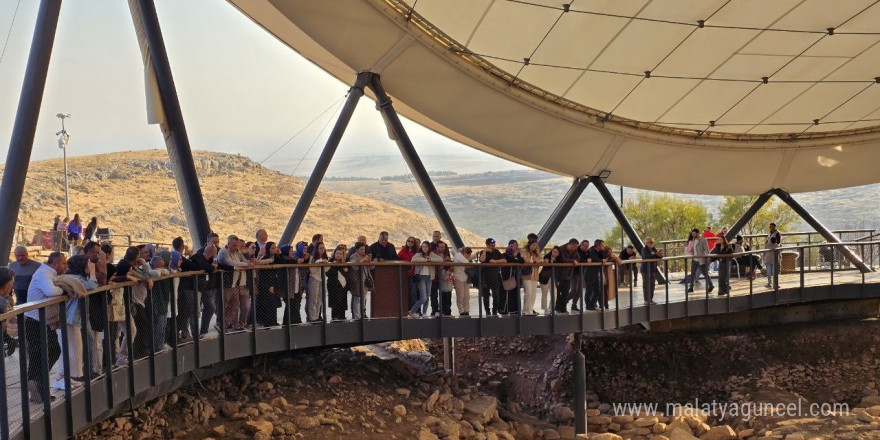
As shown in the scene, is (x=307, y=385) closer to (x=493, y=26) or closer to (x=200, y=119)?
(x=493, y=26)

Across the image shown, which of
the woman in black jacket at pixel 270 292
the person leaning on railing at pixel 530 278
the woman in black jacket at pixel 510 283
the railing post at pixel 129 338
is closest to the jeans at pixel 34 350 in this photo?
the railing post at pixel 129 338

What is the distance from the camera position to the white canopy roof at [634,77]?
74.3 feet

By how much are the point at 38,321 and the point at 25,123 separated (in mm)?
6386

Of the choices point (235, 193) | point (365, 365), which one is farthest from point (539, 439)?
point (235, 193)

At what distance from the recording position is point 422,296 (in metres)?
17.1

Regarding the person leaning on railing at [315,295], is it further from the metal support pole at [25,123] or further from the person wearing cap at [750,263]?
the person wearing cap at [750,263]

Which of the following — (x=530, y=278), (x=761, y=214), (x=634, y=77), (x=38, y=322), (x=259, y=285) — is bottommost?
(x=761, y=214)

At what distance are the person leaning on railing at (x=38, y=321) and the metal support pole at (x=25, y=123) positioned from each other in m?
4.85

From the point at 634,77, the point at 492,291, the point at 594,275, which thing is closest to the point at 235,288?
the point at 492,291

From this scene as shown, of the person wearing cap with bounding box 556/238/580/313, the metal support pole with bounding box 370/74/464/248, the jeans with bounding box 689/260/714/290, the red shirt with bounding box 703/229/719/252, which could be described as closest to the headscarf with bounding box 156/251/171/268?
the person wearing cap with bounding box 556/238/580/313

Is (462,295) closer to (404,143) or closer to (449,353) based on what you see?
(449,353)

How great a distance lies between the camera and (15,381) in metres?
9.28

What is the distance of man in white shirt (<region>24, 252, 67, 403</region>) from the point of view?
30.2 ft

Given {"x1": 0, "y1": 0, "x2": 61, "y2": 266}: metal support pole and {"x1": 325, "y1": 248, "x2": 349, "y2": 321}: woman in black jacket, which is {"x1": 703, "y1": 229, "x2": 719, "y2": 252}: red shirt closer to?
{"x1": 325, "y1": 248, "x2": 349, "y2": 321}: woman in black jacket
